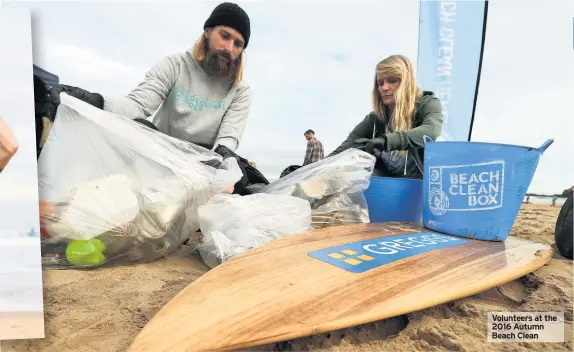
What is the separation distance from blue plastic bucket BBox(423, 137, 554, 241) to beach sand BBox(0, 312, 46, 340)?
1.16 meters

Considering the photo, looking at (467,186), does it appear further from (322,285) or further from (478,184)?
(322,285)

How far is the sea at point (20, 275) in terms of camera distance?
653 millimetres

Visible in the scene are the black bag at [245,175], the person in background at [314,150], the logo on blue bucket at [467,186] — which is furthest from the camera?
the person in background at [314,150]

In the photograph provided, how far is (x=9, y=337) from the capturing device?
2.09ft

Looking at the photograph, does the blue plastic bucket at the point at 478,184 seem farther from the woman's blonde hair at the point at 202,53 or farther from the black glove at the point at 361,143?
the woman's blonde hair at the point at 202,53

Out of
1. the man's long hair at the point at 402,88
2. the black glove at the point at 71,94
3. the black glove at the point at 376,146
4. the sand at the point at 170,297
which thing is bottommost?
the sand at the point at 170,297

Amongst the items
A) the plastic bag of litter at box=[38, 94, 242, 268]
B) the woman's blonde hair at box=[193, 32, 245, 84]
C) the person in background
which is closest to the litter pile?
the plastic bag of litter at box=[38, 94, 242, 268]

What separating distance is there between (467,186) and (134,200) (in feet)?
3.34

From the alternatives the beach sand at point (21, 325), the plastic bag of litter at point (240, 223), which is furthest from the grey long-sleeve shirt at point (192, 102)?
the beach sand at point (21, 325)

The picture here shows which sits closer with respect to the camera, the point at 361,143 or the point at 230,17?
the point at 230,17

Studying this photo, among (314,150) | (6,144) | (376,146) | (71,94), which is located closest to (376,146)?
(376,146)

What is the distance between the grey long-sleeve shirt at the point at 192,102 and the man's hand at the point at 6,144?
0.81 metres

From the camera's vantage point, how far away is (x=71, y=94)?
105cm

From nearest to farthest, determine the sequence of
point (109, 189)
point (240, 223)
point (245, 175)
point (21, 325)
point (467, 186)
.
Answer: point (21, 325) → point (109, 189) → point (240, 223) → point (467, 186) → point (245, 175)
